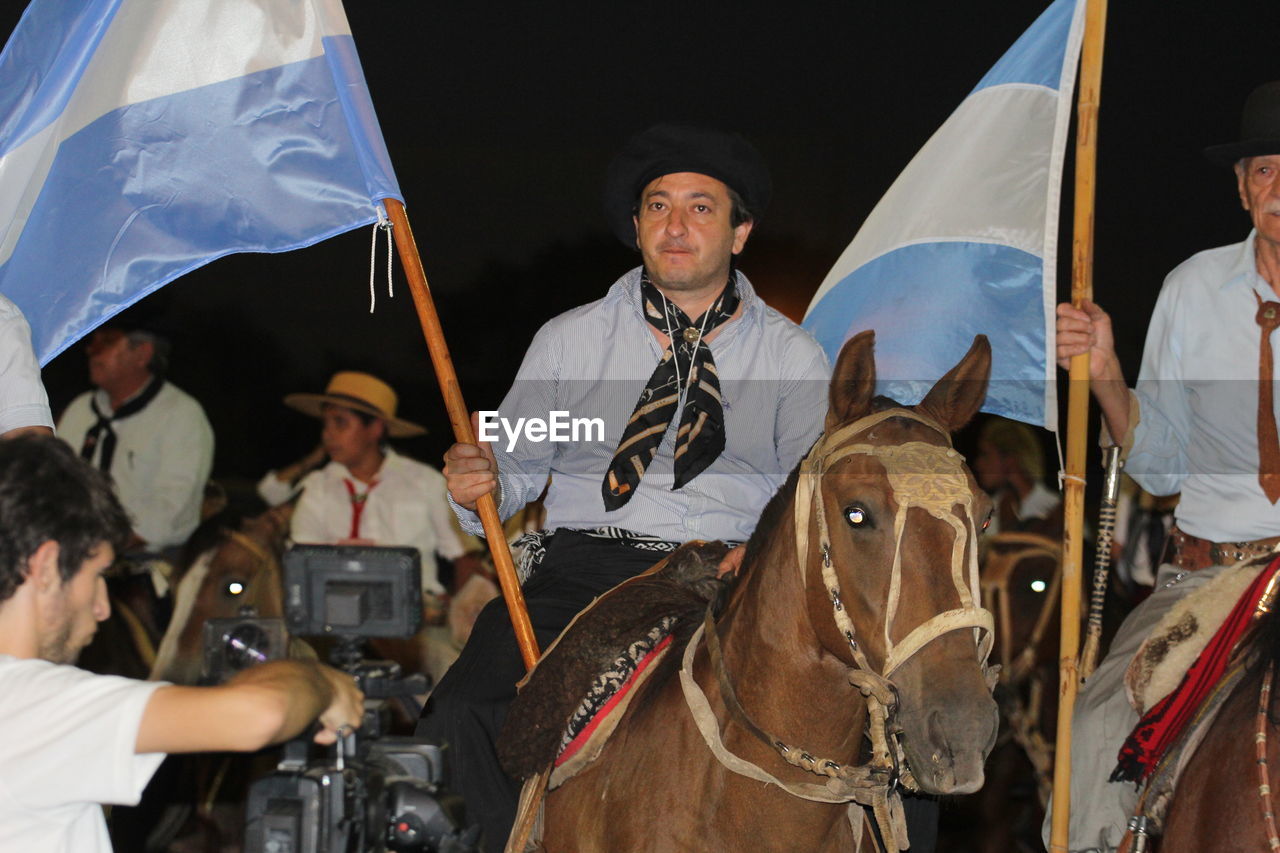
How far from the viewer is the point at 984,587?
696 cm

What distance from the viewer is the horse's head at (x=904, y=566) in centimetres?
243

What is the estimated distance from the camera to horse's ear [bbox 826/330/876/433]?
279 centimetres

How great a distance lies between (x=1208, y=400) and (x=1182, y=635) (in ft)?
2.55

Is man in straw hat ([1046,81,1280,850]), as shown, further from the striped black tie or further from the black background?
the black background

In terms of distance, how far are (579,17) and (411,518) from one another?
3.81 m

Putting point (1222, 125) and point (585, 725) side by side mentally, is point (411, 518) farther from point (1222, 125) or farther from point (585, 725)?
point (1222, 125)

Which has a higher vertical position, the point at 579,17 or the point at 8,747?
the point at 579,17

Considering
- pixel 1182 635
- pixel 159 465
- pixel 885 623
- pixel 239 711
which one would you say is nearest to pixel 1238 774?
pixel 1182 635

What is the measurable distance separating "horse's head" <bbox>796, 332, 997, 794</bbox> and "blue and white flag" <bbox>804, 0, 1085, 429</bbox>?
133 cm

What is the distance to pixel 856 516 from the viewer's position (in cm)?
262

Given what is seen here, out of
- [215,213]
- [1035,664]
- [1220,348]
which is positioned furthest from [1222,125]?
[215,213]

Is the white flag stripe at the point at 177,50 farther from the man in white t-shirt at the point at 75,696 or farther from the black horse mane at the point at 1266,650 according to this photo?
the black horse mane at the point at 1266,650

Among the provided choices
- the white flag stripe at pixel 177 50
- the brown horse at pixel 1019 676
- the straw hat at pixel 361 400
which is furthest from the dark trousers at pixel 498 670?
the brown horse at pixel 1019 676

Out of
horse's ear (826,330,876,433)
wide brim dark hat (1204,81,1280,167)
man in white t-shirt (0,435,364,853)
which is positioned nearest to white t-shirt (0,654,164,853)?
man in white t-shirt (0,435,364,853)
